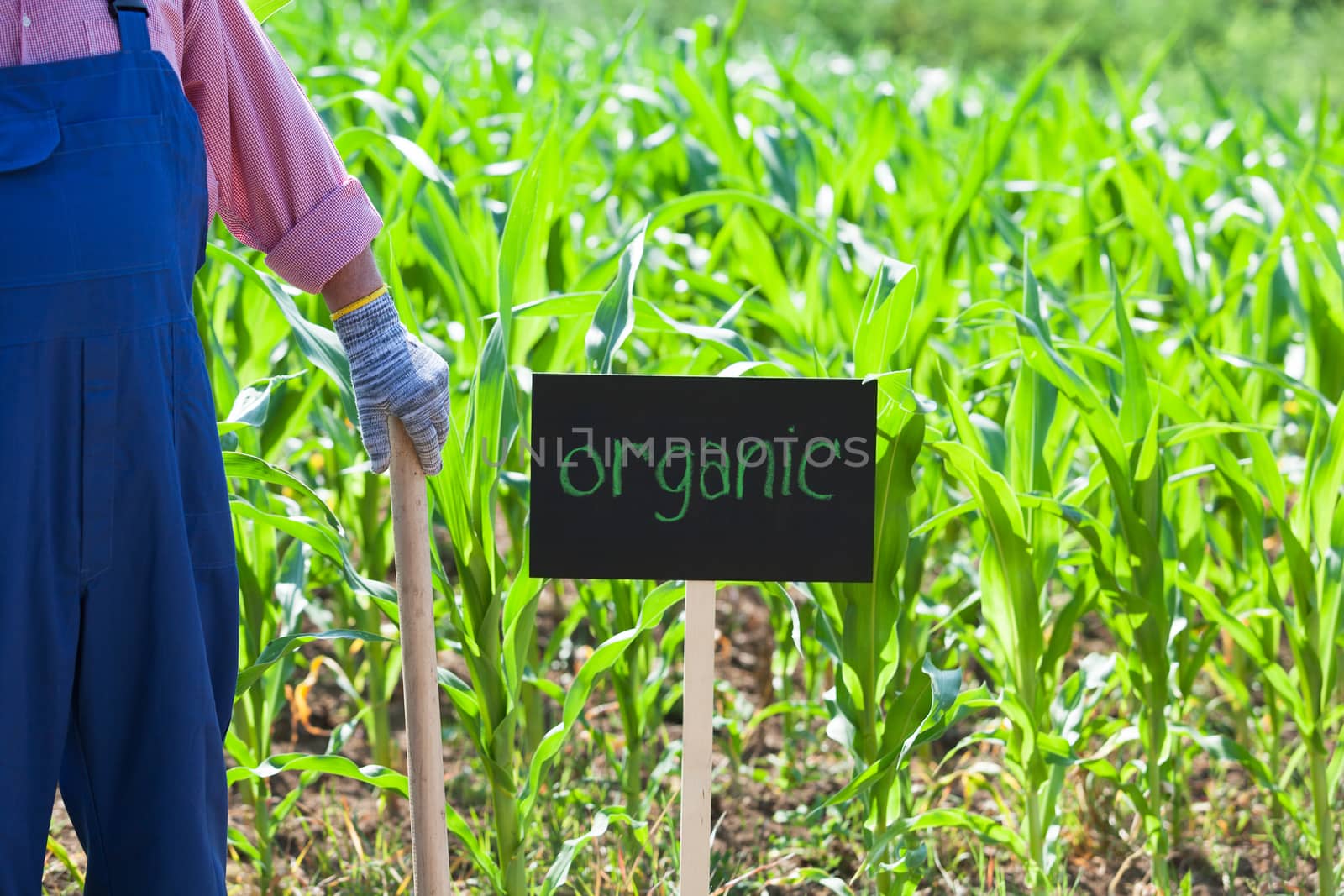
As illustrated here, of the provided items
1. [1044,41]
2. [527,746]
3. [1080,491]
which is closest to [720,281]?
[1080,491]

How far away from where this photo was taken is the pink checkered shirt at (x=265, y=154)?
930 millimetres

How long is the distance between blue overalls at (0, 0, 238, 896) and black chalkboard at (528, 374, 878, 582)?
0.26 metres

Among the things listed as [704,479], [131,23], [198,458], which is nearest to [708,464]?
[704,479]

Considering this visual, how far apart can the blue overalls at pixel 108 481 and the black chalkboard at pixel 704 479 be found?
26cm

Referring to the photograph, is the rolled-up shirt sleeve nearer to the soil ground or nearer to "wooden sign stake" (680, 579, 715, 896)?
"wooden sign stake" (680, 579, 715, 896)

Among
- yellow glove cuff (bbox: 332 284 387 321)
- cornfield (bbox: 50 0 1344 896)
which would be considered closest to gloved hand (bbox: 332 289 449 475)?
yellow glove cuff (bbox: 332 284 387 321)

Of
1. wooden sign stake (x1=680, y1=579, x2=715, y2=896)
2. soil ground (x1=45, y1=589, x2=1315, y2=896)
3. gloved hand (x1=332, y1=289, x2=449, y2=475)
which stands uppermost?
gloved hand (x1=332, y1=289, x2=449, y2=475)

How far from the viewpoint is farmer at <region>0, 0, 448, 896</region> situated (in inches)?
32.0

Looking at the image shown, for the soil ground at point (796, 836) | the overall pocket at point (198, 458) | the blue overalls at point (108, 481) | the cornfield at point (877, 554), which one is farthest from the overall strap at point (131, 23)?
the soil ground at point (796, 836)

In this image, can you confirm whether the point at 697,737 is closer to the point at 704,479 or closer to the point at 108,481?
the point at 704,479

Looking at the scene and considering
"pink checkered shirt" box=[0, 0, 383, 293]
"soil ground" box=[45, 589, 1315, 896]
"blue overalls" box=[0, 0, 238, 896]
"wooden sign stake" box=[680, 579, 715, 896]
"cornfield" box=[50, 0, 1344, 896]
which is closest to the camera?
"blue overalls" box=[0, 0, 238, 896]

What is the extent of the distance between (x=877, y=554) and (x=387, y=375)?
469mm

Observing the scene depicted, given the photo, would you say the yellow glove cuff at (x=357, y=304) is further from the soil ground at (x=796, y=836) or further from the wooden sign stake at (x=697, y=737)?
the soil ground at (x=796, y=836)

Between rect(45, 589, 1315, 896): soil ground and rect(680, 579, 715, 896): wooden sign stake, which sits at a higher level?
rect(680, 579, 715, 896): wooden sign stake
